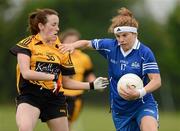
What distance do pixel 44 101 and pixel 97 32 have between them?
2786cm

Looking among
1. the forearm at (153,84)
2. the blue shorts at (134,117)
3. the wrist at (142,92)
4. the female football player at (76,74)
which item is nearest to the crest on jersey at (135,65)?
the forearm at (153,84)

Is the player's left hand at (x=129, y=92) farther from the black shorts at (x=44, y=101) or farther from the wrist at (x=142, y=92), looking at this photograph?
the black shorts at (x=44, y=101)

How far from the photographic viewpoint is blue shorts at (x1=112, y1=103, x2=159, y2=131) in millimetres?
9547

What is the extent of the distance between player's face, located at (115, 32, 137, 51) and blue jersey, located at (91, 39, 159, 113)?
8cm

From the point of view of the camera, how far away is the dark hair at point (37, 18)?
973 centimetres

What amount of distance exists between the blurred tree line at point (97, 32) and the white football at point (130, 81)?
23887mm

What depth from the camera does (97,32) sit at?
3738 cm

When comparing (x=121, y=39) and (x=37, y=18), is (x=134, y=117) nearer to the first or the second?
(x=121, y=39)

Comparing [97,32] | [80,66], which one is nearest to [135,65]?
[80,66]

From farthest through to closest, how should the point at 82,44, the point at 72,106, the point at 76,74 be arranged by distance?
the point at 76,74
the point at 72,106
the point at 82,44

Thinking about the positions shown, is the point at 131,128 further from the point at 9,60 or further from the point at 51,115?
the point at 9,60

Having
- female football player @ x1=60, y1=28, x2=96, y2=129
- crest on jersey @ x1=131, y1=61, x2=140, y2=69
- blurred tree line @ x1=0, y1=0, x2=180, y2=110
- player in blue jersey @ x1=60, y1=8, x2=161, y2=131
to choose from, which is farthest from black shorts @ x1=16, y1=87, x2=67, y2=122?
blurred tree line @ x1=0, y1=0, x2=180, y2=110

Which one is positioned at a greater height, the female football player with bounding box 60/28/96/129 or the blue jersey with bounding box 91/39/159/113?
the blue jersey with bounding box 91/39/159/113

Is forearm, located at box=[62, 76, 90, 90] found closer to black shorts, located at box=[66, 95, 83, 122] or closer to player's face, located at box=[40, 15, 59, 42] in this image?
player's face, located at box=[40, 15, 59, 42]
